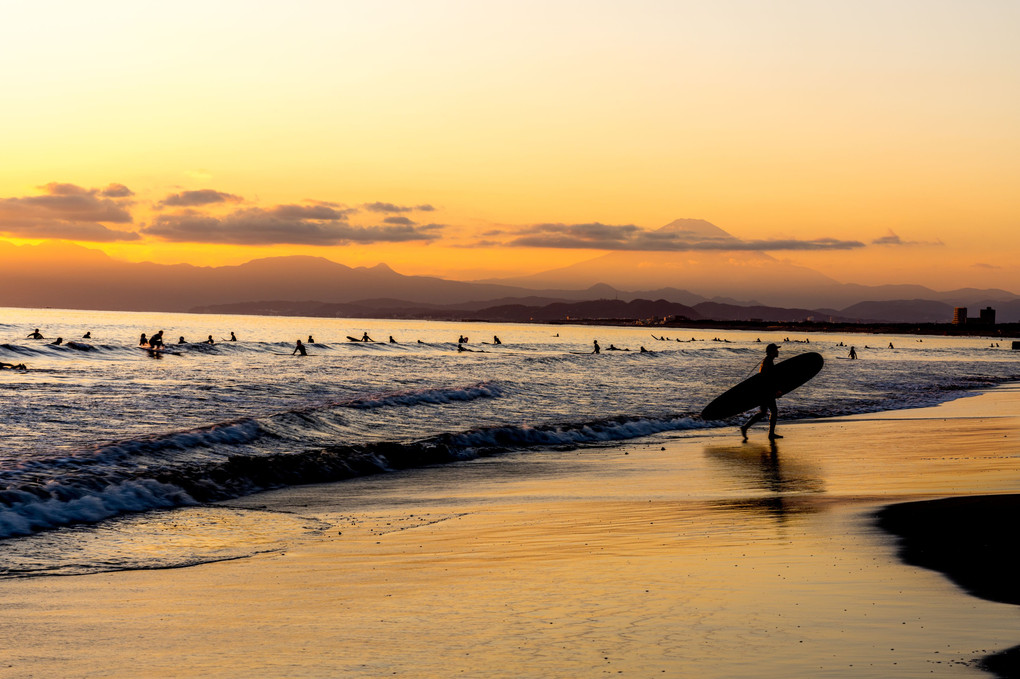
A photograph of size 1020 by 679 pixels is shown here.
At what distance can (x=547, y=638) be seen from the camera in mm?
6086

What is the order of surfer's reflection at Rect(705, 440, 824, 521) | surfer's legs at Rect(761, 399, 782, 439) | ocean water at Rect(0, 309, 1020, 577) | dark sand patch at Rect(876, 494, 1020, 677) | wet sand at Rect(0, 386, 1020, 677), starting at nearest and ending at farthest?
wet sand at Rect(0, 386, 1020, 677) < dark sand patch at Rect(876, 494, 1020, 677) < ocean water at Rect(0, 309, 1020, 577) < surfer's reflection at Rect(705, 440, 824, 521) < surfer's legs at Rect(761, 399, 782, 439)

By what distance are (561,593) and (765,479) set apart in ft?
27.8

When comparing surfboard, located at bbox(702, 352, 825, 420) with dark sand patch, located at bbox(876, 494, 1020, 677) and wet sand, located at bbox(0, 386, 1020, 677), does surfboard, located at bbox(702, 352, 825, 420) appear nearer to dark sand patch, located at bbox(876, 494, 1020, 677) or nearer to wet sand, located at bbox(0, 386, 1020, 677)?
wet sand, located at bbox(0, 386, 1020, 677)

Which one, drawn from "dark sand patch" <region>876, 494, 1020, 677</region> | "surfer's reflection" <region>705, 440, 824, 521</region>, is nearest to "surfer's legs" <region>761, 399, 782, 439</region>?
"surfer's reflection" <region>705, 440, 824, 521</region>

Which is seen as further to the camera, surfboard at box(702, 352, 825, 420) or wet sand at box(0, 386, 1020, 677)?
surfboard at box(702, 352, 825, 420)

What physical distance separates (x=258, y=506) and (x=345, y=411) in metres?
12.2

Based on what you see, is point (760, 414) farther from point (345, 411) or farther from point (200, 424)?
point (200, 424)

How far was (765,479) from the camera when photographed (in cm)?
1486

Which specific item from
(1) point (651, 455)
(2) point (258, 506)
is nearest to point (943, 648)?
(2) point (258, 506)

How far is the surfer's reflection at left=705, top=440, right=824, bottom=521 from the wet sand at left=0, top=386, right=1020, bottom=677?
0.10 meters

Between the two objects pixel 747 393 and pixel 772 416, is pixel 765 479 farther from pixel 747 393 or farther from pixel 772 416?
pixel 747 393

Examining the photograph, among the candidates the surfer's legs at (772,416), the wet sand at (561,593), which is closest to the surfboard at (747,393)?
the surfer's legs at (772,416)

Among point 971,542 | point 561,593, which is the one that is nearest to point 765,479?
point 971,542

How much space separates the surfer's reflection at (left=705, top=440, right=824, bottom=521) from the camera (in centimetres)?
1192
